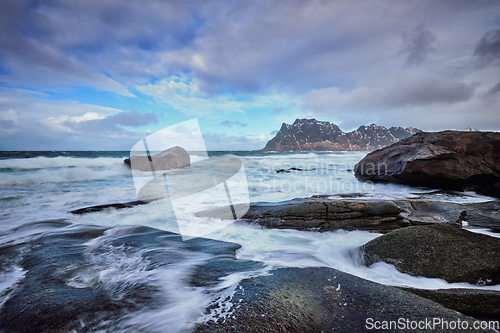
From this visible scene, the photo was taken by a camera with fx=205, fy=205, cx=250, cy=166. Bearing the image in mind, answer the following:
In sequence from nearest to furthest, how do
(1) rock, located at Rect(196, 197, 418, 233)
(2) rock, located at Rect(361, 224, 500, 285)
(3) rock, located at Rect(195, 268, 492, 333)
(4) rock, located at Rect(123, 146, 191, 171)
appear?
(3) rock, located at Rect(195, 268, 492, 333)
(2) rock, located at Rect(361, 224, 500, 285)
(1) rock, located at Rect(196, 197, 418, 233)
(4) rock, located at Rect(123, 146, 191, 171)

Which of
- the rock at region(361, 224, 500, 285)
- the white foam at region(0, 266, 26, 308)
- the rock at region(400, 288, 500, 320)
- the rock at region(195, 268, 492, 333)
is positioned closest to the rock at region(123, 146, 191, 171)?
the white foam at region(0, 266, 26, 308)

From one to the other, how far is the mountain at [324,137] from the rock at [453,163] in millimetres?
85821

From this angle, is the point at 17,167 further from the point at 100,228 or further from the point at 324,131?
the point at 324,131

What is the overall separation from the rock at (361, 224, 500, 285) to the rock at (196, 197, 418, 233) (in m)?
1.37

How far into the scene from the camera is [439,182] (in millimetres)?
7016

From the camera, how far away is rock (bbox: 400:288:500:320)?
1766 mm

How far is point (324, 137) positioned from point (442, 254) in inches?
4011

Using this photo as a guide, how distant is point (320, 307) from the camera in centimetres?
170

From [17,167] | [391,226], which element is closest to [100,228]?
[391,226]

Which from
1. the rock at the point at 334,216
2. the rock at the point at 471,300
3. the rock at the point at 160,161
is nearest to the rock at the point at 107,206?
the rock at the point at 334,216

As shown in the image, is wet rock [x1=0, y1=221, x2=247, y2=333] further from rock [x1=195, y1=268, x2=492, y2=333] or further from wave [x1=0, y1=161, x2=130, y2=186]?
wave [x1=0, y1=161, x2=130, y2=186]

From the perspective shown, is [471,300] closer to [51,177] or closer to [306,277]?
[306,277]

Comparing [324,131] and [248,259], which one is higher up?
[324,131]

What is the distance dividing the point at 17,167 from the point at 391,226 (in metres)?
21.8
